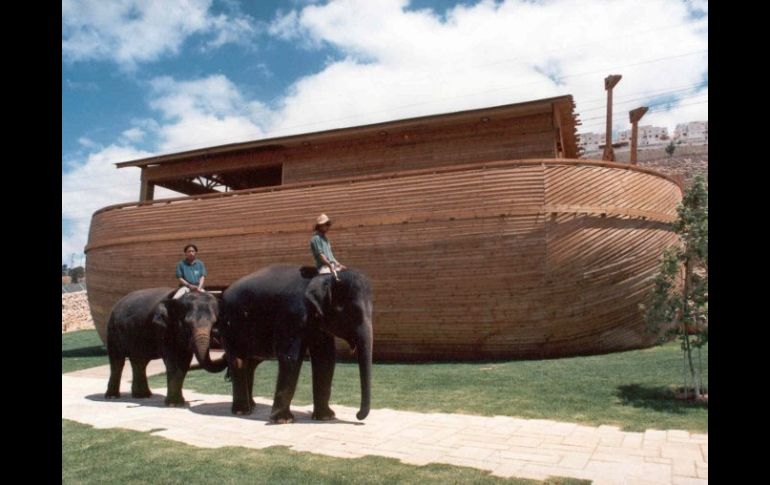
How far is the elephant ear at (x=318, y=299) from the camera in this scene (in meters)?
6.64

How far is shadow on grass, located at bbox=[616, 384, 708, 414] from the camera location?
7066 mm

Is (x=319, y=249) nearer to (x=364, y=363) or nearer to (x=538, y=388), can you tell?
(x=364, y=363)

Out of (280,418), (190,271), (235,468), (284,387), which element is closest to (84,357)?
(190,271)

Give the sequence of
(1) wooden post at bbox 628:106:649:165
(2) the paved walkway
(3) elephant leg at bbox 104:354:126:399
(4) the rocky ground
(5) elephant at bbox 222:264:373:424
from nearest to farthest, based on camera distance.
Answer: (2) the paved walkway → (5) elephant at bbox 222:264:373:424 → (3) elephant leg at bbox 104:354:126:399 → (1) wooden post at bbox 628:106:649:165 → (4) the rocky ground

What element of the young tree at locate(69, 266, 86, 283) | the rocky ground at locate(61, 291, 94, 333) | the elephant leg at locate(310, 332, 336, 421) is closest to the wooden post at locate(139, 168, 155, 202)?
the elephant leg at locate(310, 332, 336, 421)

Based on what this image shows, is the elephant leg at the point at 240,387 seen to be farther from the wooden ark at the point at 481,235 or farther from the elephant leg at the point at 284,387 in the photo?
the wooden ark at the point at 481,235

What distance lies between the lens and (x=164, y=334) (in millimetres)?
8328

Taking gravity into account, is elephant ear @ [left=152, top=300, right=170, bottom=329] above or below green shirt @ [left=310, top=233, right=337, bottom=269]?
below

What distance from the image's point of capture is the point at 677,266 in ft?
27.5

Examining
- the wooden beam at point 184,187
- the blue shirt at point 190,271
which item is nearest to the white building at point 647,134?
the wooden beam at point 184,187

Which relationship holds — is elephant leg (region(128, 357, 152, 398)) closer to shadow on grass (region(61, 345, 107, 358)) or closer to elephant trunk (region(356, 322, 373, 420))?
elephant trunk (region(356, 322, 373, 420))

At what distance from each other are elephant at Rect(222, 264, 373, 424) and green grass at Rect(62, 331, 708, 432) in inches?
54.4

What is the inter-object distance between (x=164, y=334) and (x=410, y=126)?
947 centimetres
